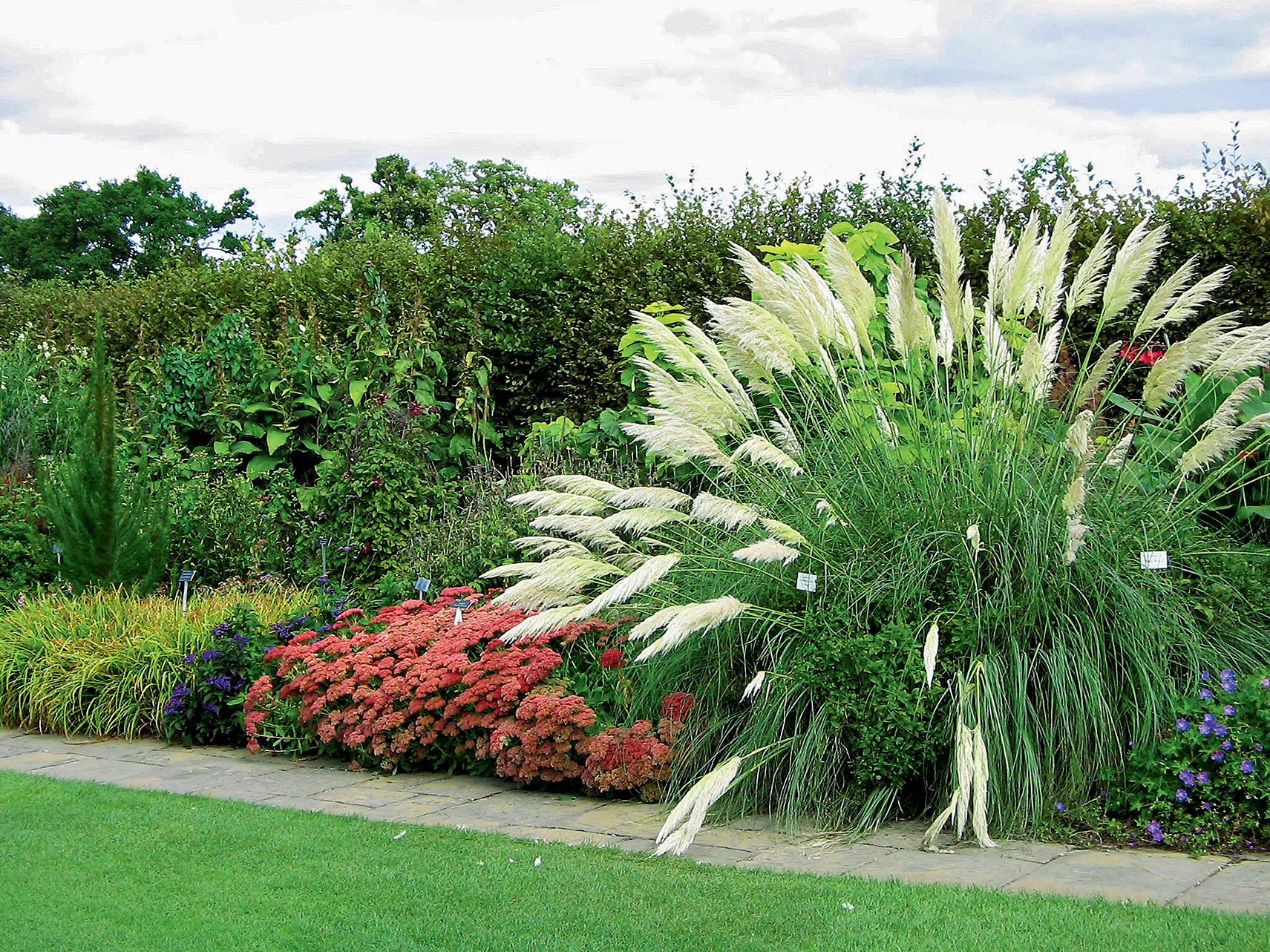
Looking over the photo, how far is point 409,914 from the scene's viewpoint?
11.3 feet

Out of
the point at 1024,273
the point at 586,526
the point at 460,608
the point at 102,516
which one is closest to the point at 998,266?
the point at 1024,273

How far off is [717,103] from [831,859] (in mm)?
4801

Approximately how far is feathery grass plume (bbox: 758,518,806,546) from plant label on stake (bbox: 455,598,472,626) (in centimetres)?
191

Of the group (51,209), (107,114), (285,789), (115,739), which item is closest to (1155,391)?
(285,789)

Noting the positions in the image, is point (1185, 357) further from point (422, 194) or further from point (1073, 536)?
point (422, 194)

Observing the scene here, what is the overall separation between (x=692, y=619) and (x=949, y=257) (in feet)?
6.60

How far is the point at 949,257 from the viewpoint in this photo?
489 cm

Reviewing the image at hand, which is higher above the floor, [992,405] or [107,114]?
[107,114]

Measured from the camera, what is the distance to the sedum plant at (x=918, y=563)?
166 inches

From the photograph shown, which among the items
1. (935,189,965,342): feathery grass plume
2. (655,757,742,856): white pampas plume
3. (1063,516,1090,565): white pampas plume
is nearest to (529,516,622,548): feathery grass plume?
(655,757,742,856): white pampas plume

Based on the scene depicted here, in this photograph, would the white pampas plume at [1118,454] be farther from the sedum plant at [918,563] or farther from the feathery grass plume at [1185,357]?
the feathery grass plume at [1185,357]

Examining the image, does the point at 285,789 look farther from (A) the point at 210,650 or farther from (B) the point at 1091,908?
(B) the point at 1091,908

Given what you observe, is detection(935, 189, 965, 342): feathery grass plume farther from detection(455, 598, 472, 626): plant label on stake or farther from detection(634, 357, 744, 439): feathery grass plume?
detection(455, 598, 472, 626): plant label on stake

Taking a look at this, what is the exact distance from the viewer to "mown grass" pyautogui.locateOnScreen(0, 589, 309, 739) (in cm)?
632
